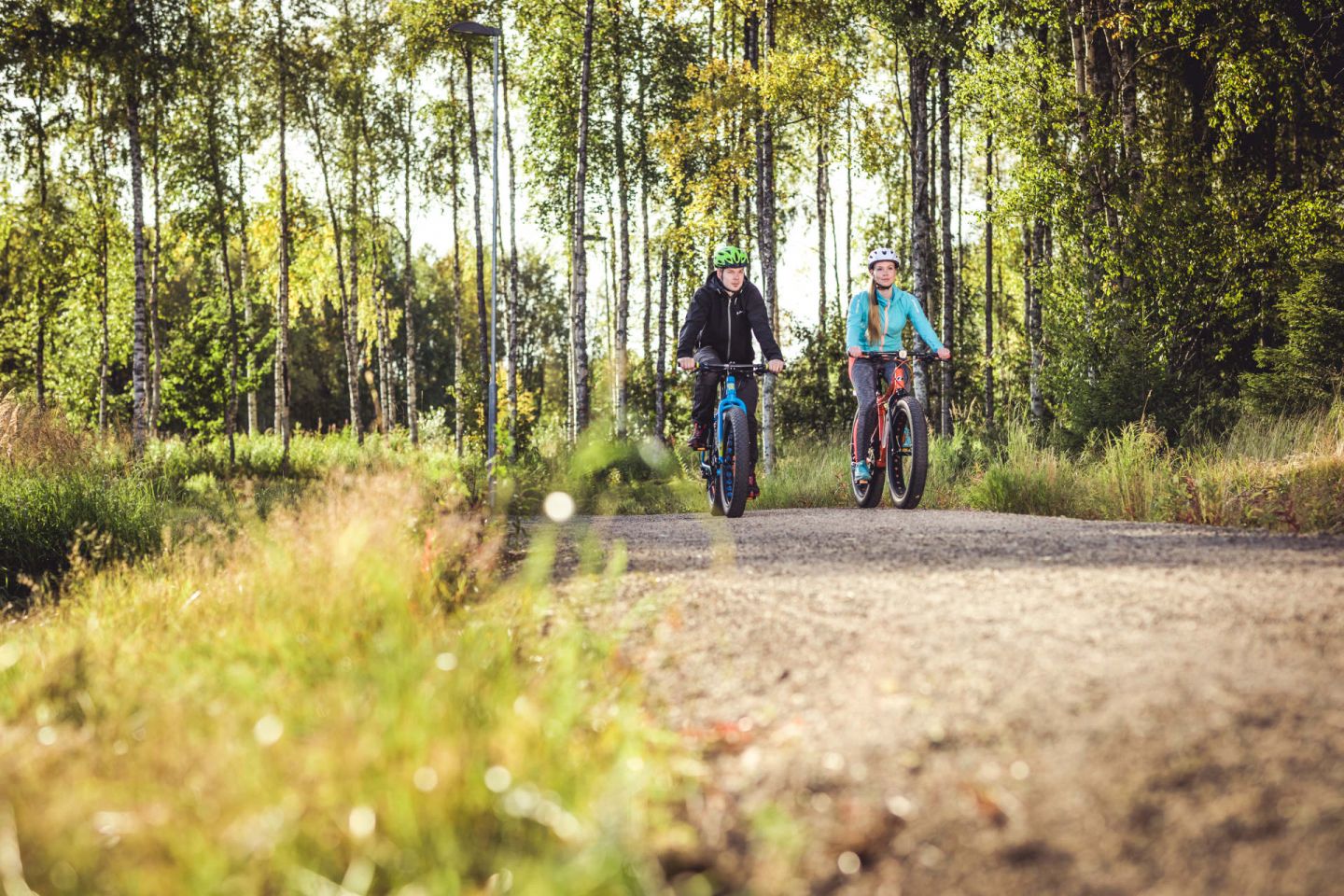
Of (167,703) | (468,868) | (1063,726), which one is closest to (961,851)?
(1063,726)

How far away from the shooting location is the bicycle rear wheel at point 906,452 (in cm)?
838

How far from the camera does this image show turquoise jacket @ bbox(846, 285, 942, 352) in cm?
922

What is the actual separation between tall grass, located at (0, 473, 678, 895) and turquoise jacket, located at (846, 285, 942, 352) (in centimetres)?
560

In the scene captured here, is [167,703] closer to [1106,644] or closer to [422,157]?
[1106,644]

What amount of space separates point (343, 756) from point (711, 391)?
23.4 feet

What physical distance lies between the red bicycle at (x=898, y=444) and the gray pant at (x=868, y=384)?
4 cm

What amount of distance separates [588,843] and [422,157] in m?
32.4

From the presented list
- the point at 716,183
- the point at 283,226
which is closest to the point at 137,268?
the point at 283,226

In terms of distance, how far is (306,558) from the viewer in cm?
488

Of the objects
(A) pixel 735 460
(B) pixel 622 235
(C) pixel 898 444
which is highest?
(B) pixel 622 235

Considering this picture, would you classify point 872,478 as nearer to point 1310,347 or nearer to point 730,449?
point 730,449

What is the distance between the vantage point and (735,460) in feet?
28.8

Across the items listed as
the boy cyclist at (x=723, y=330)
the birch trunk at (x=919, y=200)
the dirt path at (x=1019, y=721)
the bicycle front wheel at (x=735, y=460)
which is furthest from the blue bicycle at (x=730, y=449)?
the birch trunk at (x=919, y=200)

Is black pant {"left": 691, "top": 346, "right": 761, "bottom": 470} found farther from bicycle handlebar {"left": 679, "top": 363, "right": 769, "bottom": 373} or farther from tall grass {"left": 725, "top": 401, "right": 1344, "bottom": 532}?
tall grass {"left": 725, "top": 401, "right": 1344, "bottom": 532}
